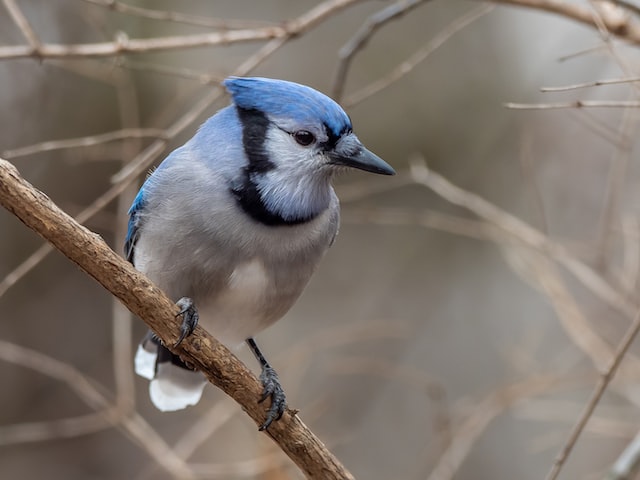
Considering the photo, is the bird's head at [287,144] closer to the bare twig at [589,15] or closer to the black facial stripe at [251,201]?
the black facial stripe at [251,201]

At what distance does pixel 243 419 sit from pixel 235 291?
0.99 meters

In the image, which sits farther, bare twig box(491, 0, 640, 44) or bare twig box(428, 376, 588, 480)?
bare twig box(428, 376, 588, 480)

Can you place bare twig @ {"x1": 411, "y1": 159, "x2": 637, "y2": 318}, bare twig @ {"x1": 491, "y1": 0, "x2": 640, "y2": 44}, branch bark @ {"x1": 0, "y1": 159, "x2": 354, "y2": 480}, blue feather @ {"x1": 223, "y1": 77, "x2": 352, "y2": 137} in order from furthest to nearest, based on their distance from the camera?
bare twig @ {"x1": 411, "y1": 159, "x2": 637, "y2": 318} → bare twig @ {"x1": 491, "y1": 0, "x2": 640, "y2": 44} → blue feather @ {"x1": 223, "y1": 77, "x2": 352, "y2": 137} → branch bark @ {"x1": 0, "y1": 159, "x2": 354, "y2": 480}

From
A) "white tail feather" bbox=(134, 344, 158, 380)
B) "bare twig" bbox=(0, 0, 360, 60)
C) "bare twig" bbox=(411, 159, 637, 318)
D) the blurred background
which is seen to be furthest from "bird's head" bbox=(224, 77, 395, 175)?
"white tail feather" bbox=(134, 344, 158, 380)

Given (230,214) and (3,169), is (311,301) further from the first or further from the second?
(3,169)

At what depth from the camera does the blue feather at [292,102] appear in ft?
8.80

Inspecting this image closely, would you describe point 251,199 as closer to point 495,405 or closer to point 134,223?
point 134,223

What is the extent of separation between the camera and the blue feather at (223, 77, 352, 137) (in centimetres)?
268

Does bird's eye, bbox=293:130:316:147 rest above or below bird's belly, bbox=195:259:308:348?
above

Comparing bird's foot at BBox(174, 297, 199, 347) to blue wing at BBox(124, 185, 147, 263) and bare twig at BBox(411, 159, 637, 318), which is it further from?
bare twig at BBox(411, 159, 637, 318)

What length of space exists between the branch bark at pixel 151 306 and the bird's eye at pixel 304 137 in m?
0.68

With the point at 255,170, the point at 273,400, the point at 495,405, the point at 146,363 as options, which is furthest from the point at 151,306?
the point at 495,405

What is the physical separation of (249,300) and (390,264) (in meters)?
3.31

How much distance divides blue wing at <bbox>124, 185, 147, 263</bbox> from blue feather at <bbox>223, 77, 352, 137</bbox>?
0.52m
